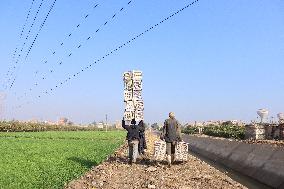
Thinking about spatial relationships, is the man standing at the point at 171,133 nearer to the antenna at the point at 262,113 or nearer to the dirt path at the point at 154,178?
the dirt path at the point at 154,178

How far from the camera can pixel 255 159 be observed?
73.6 ft

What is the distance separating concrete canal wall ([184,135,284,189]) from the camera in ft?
60.8

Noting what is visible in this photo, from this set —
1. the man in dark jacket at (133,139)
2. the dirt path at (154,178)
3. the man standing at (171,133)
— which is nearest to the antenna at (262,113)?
the man in dark jacket at (133,139)

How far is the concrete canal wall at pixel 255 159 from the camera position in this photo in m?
18.5

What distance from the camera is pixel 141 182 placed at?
16.2 meters

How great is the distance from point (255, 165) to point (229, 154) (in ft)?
23.2

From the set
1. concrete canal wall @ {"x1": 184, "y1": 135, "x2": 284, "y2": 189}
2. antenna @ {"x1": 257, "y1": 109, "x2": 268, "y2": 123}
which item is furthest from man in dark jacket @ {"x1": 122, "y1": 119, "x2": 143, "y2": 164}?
antenna @ {"x1": 257, "y1": 109, "x2": 268, "y2": 123}

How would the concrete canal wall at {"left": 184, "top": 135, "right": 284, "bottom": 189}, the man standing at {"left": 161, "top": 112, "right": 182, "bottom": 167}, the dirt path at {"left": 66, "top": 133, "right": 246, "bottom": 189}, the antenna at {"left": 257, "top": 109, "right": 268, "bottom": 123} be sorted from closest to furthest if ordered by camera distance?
1. the dirt path at {"left": 66, "top": 133, "right": 246, "bottom": 189}
2. the concrete canal wall at {"left": 184, "top": 135, "right": 284, "bottom": 189}
3. the man standing at {"left": 161, "top": 112, "right": 182, "bottom": 167}
4. the antenna at {"left": 257, "top": 109, "right": 268, "bottom": 123}

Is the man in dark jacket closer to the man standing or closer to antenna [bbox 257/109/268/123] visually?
the man standing

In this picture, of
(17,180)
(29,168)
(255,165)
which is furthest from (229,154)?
(17,180)

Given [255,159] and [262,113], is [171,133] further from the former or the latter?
[262,113]

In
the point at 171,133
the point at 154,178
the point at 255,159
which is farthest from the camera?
the point at 255,159

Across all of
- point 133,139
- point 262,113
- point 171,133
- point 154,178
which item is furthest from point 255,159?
point 262,113

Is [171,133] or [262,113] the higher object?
[262,113]
